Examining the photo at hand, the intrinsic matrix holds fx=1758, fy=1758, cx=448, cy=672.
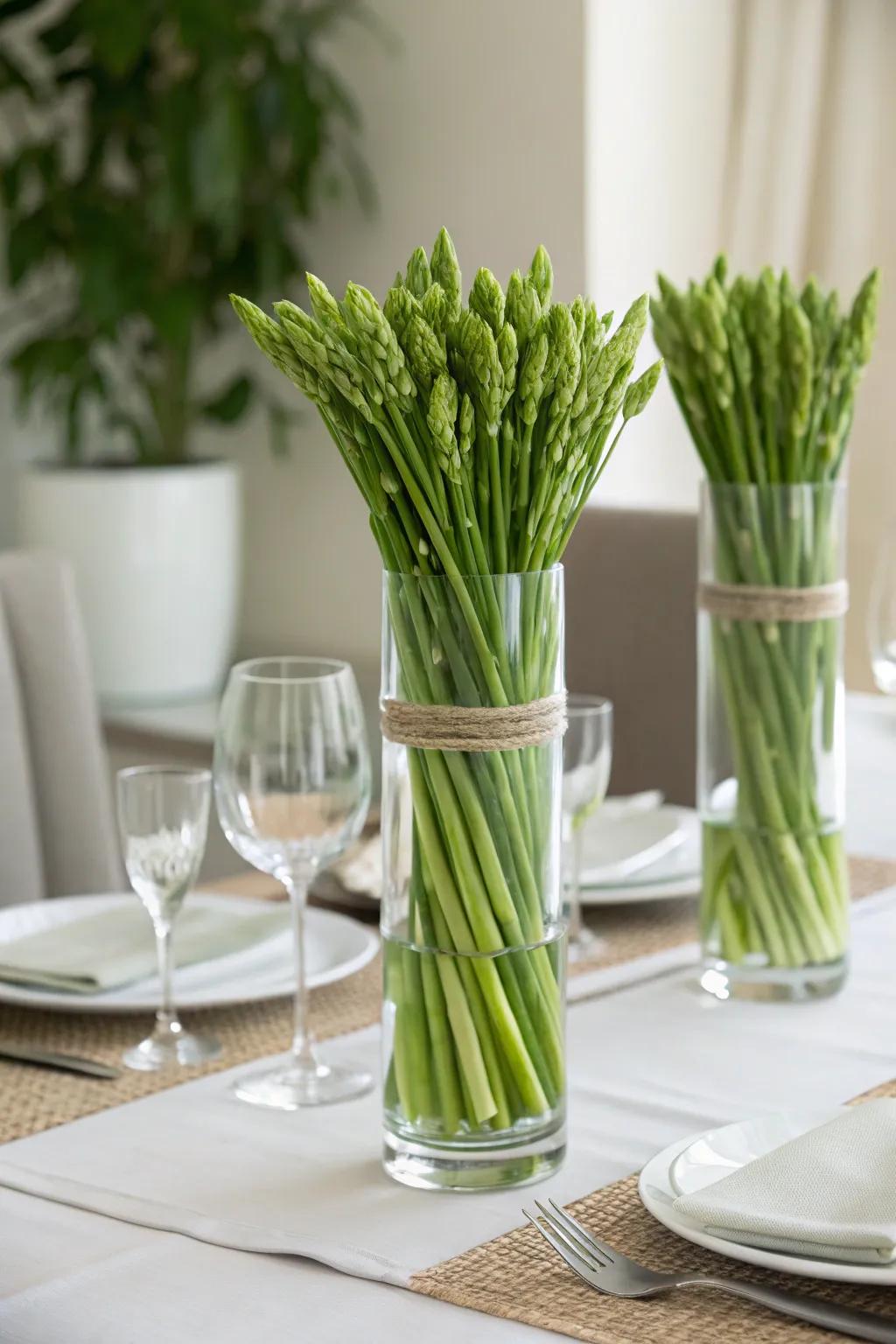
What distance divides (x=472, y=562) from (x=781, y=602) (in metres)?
0.37

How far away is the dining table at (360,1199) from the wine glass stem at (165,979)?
2.6 inches

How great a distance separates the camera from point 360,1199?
0.83 m

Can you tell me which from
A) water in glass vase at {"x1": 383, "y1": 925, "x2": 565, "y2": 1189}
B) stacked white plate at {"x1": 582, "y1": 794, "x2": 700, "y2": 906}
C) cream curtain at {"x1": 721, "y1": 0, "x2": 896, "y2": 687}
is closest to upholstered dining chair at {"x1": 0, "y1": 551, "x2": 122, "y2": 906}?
stacked white plate at {"x1": 582, "y1": 794, "x2": 700, "y2": 906}

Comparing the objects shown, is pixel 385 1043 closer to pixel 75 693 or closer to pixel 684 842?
pixel 684 842

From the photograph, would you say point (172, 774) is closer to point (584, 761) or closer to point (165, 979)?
point (165, 979)

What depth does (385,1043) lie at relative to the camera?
86cm

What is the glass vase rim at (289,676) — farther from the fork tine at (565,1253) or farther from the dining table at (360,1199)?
the fork tine at (565,1253)

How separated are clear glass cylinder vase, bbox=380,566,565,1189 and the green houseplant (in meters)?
2.31

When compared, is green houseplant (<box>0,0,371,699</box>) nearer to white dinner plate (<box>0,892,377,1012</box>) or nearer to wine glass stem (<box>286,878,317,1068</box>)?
white dinner plate (<box>0,892,377,1012</box>)

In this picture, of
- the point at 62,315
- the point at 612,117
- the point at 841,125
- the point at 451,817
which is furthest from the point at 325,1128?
the point at 62,315

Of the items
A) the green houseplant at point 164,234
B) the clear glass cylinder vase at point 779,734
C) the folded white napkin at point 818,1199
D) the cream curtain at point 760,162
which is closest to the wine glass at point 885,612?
the clear glass cylinder vase at point 779,734

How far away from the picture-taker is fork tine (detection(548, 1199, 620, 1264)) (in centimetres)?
74

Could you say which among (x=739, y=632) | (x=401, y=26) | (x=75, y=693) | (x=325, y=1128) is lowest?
(x=325, y=1128)

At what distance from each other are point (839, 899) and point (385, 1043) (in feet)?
1.29
